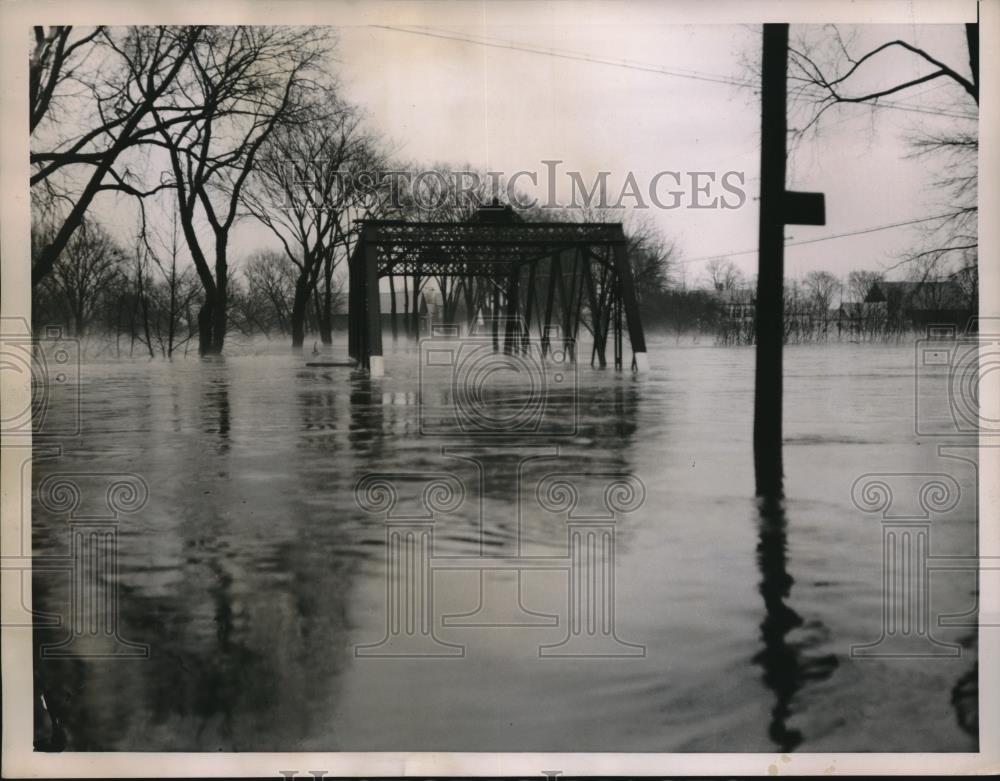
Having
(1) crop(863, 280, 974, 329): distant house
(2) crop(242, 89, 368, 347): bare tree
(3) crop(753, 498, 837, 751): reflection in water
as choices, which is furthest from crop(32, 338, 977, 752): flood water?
(2) crop(242, 89, 368, 347): bare tree

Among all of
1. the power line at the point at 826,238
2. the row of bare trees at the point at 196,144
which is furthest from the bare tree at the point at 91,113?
the power line at the point at 826,238

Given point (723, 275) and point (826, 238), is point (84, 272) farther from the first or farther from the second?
point (826, 238)

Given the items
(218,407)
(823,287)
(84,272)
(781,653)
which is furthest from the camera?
(218,407)

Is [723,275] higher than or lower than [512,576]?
higher

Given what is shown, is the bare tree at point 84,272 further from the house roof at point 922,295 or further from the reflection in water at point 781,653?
the house roof at point 922,295

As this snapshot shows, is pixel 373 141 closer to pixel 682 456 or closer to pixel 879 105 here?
pixel 682 456

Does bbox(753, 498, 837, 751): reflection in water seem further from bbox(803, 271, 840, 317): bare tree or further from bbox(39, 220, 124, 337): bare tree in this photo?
bbox(39, 220, 124, 337): bare tree

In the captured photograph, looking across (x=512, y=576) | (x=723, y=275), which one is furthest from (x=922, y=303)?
(x=512, y=576)
